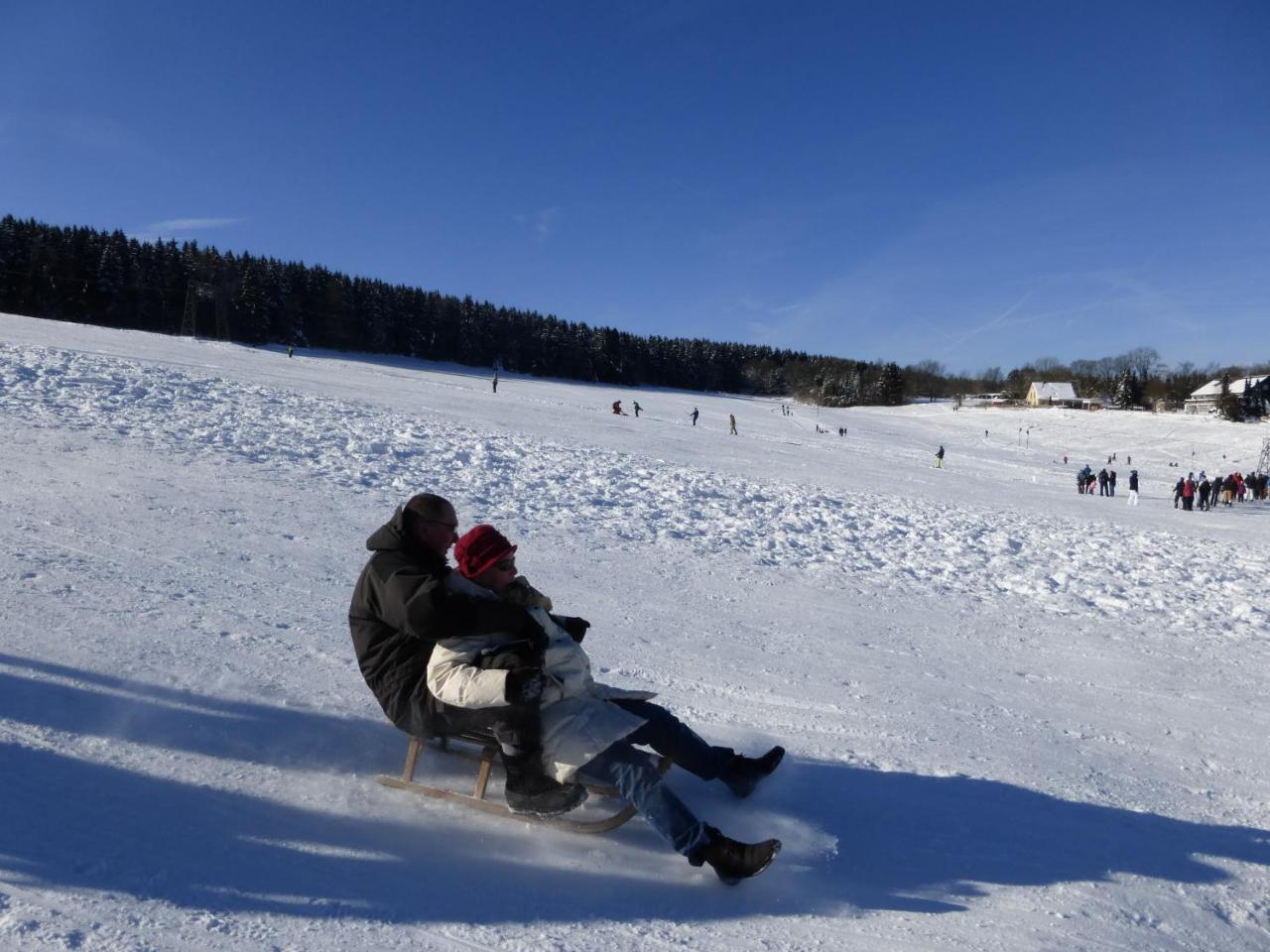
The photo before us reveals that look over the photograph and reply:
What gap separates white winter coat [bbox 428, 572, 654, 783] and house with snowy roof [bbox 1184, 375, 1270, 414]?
351ft

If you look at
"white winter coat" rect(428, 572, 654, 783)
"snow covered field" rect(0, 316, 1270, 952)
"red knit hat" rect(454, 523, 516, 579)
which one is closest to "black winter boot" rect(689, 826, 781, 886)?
"snow covered field" rect(0, 316, 1270, 952)

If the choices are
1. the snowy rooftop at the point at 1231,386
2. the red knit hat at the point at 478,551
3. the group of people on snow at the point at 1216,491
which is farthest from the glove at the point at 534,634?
the snowy rooftop at the point at 1231,386

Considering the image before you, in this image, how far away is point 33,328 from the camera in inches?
1208

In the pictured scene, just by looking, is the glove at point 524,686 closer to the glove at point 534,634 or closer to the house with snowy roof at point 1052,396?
the glove at point 534,634

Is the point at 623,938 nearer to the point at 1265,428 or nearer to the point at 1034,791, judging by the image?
the point at 1034,791

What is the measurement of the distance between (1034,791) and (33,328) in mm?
38215

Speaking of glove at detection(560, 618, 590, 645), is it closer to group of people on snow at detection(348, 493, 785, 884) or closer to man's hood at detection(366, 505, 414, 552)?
group of people on snow at detection(348, 493, 785, 884)

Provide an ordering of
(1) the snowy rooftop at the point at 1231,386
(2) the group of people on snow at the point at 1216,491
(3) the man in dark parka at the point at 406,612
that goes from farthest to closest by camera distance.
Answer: (1) the snowy rooftop at the point at 1231,386
(2) the group of people on snow at the point at 1216,491
(3) the man in dark parka at the point at 406,612

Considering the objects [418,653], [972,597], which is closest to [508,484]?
[972,597]

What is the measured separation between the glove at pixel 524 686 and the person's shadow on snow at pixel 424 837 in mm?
692

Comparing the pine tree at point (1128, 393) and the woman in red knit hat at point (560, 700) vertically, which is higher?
the pine tree at point (1128, 393)

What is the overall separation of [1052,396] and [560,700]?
123556 mm

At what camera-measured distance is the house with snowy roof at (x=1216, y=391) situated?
8862 cm

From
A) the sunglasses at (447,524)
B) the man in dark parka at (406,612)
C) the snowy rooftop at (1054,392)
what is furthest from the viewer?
the snowy rooftop at (1054,392)
